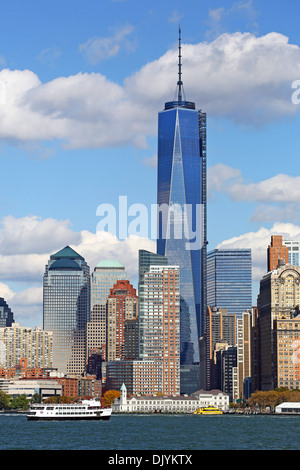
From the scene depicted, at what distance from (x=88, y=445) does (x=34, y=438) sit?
873 inches

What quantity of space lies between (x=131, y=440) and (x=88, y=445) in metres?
12.5

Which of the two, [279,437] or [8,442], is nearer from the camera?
[8,442]

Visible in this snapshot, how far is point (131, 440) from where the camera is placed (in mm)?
128250
